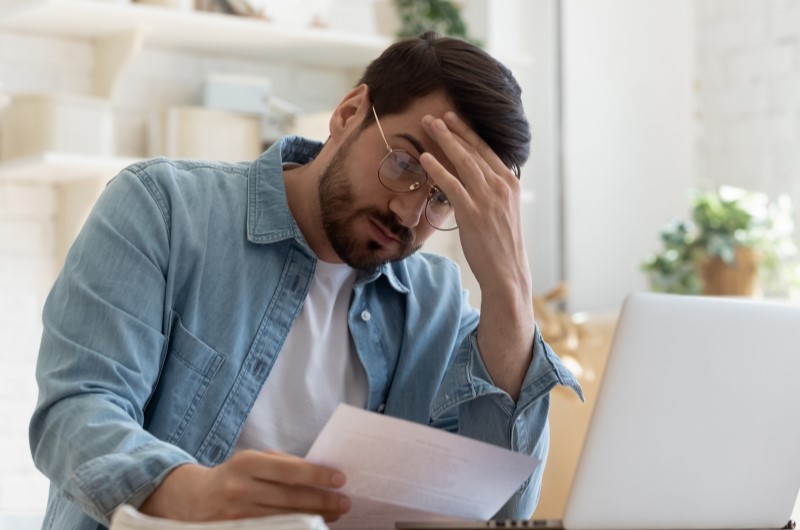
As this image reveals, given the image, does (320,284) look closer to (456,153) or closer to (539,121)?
(456,153)

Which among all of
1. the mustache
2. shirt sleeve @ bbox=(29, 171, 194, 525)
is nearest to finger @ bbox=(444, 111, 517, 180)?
the mustache

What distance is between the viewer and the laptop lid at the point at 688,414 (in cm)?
108

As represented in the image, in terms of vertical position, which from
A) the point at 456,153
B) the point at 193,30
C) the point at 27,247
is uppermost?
the point at 193,30

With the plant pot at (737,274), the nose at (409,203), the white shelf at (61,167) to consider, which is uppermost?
the nose at (409,203)

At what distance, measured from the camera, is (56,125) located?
2326 mm

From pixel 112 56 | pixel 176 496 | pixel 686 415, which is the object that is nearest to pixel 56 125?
pixel 112 56

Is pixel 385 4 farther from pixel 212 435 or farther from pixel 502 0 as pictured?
pixel 212 435

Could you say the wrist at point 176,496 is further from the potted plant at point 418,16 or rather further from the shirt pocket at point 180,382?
the potted plant at point 418,16

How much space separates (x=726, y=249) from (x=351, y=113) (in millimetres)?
1585

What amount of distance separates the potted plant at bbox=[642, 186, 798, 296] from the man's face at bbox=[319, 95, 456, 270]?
1.58 m

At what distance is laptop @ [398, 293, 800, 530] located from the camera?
1.08 m

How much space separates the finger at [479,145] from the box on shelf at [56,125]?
1158 millimetres

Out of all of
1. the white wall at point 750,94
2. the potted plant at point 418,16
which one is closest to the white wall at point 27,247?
the potted plant at point 418,16

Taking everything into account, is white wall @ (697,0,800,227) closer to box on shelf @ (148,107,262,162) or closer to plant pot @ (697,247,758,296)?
plant pot @ (697,247,758,296)
